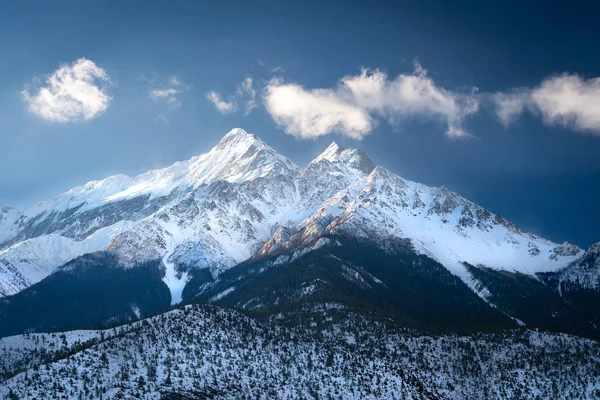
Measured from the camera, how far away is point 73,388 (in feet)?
455

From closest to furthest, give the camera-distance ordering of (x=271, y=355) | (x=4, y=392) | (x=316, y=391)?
(x=4, y=392), (x=316, y=391), (x=271, y=355)

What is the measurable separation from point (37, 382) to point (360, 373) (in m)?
100

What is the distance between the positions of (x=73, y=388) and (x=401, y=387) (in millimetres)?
106121

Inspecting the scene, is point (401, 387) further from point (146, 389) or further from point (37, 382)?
point (37, 382)

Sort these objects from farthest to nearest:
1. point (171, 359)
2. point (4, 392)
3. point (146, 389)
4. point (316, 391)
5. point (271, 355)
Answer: point (271, 355), point (316, 391), point (171, 359), point (146, 389), point (4, 392)

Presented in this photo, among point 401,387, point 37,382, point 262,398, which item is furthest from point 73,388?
point 401,387

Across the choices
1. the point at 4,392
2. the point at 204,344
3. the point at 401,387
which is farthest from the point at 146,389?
the point at 401,387

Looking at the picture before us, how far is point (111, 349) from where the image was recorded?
164625mm

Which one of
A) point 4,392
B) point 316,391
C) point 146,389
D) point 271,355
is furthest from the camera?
A: point 271,355

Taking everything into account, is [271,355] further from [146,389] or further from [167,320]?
[146,389]

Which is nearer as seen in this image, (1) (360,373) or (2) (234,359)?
(2) (234,359)

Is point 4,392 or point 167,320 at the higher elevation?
point 167,320

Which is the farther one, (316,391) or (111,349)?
(316,391)

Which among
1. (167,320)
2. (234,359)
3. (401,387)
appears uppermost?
(167,320)
